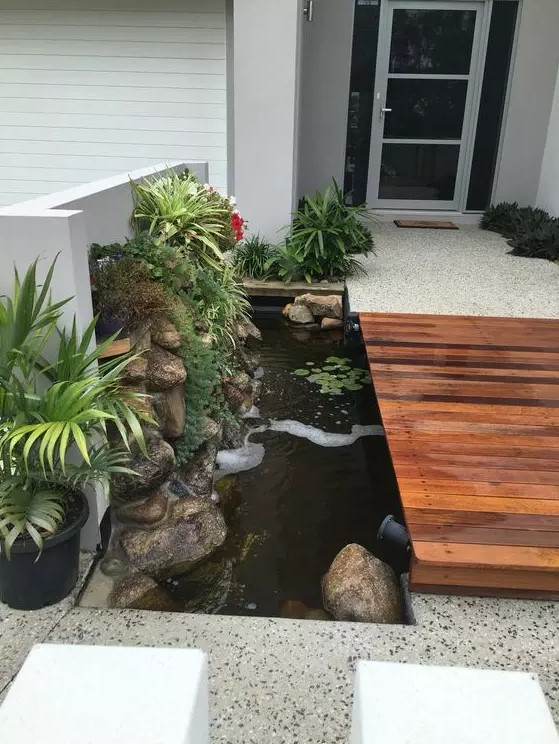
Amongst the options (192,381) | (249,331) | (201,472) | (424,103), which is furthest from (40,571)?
(424,103)

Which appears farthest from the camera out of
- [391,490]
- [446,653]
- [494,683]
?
[391,490]

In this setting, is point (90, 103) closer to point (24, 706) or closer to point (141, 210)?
point (141, 210)

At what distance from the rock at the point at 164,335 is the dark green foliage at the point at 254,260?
3076mm

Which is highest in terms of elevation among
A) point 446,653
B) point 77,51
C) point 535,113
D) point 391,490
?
point 77,51

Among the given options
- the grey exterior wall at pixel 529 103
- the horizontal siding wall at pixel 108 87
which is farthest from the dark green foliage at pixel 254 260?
the grey exterior wall at pixel 529 103

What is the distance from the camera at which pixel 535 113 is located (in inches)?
340

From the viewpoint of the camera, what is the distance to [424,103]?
8.86m

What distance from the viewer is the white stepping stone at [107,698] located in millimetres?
1168

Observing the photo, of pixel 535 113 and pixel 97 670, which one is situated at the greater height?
pixel 535 113

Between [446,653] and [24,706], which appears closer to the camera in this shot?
[24,706]

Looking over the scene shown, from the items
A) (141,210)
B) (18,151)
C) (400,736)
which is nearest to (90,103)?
(18,151)

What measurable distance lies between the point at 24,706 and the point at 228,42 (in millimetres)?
6930

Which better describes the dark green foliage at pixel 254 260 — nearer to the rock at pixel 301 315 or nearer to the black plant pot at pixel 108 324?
the rock at pixel 301 315

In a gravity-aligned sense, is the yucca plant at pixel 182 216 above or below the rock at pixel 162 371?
above
